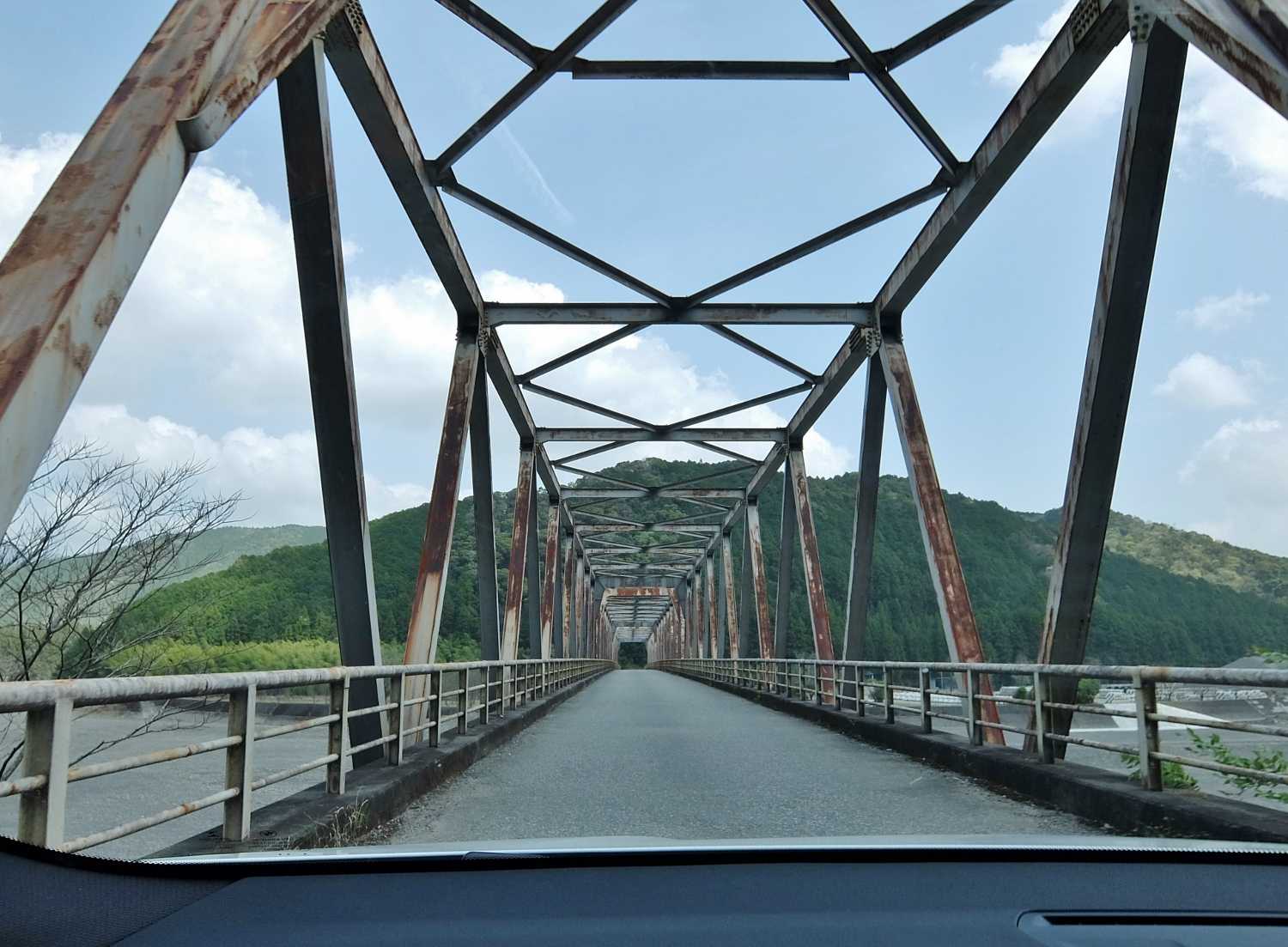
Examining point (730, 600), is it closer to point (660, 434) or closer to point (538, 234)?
point (660, 434)

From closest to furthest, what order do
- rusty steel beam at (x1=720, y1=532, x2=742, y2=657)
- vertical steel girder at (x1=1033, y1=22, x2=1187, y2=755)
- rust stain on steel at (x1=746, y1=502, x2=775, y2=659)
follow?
vertical steel girder at (x1=1033, y1=22, x2=1187, y2=755) → rust stain on steel at (x1=746, y1=502, x2=775, y2=659) → rusty steel beam at (x1=720, y1=532, x2=742, y2=657)

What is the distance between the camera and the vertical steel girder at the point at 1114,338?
19.1 feet

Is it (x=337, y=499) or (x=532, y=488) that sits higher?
(x=532, y=488)

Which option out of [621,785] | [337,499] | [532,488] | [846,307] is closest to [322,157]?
[337,499]

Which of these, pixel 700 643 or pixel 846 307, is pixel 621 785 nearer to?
pixel 846 307

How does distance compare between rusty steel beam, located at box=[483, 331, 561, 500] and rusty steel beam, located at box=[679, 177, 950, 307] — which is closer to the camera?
Result: rusty steel beam, located at box=[679, 177, 950, 307]

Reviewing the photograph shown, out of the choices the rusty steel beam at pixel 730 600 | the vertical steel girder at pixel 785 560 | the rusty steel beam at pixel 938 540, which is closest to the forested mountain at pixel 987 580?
the rusty steel beam at pixel 730 600

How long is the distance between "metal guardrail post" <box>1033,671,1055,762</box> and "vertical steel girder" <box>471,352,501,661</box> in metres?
7.82

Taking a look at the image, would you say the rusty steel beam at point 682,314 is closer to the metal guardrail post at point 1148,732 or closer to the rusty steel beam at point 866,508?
the rusty steel beam at point 866,508

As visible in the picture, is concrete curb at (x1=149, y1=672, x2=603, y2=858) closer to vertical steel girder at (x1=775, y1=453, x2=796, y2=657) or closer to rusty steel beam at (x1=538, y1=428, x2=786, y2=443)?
rusty steel beam at (x1=538, y1=428, x2=786, y2=443)

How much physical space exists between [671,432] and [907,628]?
6623 cm

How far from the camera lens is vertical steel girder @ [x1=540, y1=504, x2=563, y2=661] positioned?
83.6 feet

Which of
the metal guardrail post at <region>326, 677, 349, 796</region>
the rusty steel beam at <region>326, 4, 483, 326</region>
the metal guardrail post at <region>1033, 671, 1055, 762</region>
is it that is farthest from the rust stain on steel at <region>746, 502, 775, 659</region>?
the metal guardrail post at <region>326, 677, 349, 796</region>

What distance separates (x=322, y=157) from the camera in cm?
618
